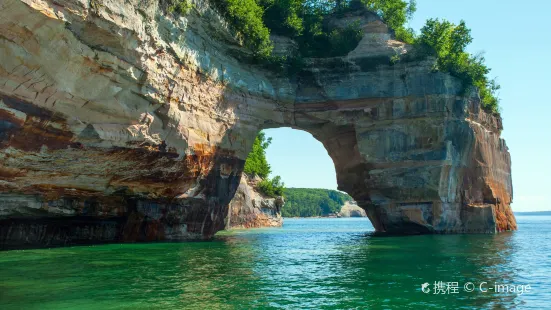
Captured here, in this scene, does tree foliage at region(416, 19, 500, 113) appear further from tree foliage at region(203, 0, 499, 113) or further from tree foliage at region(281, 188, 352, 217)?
tree foliage at region(281, 188, 352, 217)

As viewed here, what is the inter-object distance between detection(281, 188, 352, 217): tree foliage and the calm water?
139 metres

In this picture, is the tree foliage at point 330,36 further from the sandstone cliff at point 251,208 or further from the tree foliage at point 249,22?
the sandstone cliff at point 251,208

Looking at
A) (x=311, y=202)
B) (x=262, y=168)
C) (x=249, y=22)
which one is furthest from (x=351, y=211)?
(x=249, y=22)

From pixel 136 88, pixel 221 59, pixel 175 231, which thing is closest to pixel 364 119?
pixel 221 59

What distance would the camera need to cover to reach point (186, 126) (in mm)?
23719

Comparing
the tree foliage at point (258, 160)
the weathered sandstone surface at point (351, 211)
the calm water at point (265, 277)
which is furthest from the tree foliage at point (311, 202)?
the calm water at point (265, 277)

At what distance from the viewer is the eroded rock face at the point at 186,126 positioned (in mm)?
17391

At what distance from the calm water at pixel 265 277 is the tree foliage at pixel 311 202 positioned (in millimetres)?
138843

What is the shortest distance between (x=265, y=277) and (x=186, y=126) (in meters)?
11.7

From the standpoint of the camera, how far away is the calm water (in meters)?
10.4

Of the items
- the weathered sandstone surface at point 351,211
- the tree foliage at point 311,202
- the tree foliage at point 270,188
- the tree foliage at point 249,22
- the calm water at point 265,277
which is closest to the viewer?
the calm water at point 265,277

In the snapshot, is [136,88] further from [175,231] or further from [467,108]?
[467,108]

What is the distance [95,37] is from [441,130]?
21767mm

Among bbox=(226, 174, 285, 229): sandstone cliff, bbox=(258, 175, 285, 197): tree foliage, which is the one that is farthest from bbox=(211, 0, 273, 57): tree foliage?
bbox=(258, 175, 285, 197): tree foliage
